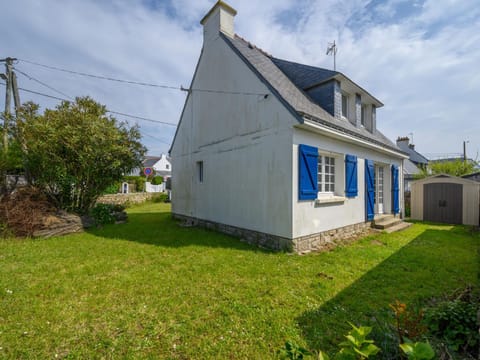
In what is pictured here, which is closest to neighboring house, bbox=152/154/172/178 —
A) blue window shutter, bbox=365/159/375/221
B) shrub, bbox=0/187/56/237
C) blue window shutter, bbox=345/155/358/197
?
shrub, bbox=0/187/56/237

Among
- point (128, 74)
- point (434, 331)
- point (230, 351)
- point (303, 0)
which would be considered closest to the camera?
point (434, 331)

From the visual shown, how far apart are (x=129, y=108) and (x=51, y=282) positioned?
10.1 meters

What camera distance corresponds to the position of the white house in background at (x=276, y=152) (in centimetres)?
572

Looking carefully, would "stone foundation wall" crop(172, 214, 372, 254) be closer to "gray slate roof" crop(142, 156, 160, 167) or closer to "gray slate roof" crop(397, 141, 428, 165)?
"gray slate roof" crop(397, 141, 428, 165)

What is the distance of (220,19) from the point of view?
7.89 meters

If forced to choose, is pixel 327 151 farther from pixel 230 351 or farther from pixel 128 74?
pixel 128 74

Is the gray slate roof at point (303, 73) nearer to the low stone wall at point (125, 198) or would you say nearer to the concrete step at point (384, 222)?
the concrete step at point (384, 222)

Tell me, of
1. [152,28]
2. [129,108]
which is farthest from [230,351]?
[129,108]

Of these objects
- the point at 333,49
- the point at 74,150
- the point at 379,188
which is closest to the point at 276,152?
the point at 379,188

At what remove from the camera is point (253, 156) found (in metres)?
6.57

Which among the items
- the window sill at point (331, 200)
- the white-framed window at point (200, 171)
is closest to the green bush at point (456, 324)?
the window sill at point (331, 200)

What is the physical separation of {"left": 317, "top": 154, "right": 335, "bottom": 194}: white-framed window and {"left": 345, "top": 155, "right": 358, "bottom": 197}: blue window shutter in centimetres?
45

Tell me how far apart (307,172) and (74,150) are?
846cm

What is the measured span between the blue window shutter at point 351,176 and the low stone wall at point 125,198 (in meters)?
15.3
